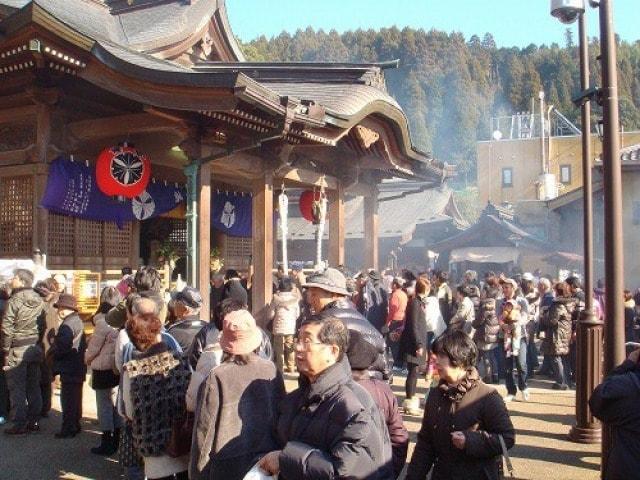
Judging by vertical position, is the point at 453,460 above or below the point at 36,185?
below

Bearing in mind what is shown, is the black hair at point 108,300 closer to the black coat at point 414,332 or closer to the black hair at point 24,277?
the black hair at point 24,277

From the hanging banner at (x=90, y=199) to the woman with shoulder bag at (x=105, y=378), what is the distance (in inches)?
143

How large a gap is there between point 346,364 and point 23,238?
8.59m

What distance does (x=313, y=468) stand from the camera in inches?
105

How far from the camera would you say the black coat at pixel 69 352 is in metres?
6.69

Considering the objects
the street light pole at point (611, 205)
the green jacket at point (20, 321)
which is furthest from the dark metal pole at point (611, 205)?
the green jacket at point (20, 321)

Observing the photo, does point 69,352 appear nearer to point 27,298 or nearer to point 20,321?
point 20,321

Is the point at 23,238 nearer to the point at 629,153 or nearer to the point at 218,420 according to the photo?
Answer: the point at 218,420

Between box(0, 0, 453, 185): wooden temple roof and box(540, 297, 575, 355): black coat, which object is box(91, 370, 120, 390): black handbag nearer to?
box(0, 0, 453, 185): wooden temple roof

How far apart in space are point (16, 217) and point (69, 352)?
4307mm

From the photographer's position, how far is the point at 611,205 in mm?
5141

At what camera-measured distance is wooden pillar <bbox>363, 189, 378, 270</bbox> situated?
586 inches

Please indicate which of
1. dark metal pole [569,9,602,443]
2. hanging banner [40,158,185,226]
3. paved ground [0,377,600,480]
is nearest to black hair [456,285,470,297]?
paved ground [0,377,600,480]

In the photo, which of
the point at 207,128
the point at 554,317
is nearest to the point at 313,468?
the point at 207,128
